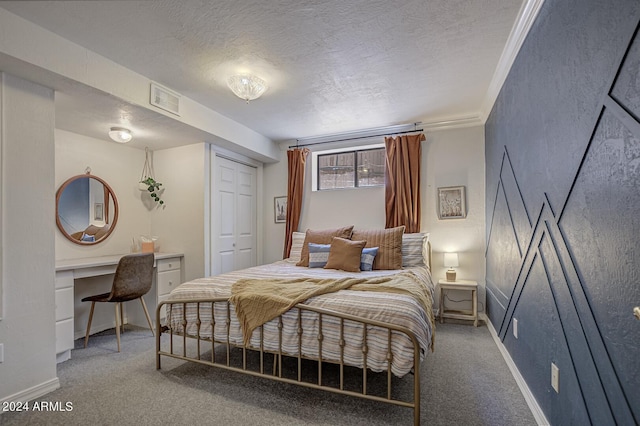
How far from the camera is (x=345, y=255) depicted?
3.10 meters

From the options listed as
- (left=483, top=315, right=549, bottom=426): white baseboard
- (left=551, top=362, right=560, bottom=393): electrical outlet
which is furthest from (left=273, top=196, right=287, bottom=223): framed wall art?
(left=551, top=362, right=560, bottom=393): electrical outlet

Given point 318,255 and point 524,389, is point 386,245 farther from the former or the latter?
point 524,389

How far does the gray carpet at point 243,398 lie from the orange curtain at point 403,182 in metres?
1.67

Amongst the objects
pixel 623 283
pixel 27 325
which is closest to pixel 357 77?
pixel 623 283

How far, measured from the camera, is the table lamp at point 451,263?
3.51 metres

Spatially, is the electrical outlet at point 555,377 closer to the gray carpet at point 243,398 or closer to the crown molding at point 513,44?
the gray carpet at point 243,398

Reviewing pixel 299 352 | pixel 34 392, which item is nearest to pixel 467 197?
pixel 299 352

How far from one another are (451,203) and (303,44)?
2.58m

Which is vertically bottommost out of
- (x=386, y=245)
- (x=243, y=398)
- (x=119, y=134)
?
(x=243, y=398)

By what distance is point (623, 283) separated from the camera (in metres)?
0.99

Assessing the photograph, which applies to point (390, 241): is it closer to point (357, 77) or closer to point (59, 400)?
point (357, 77)

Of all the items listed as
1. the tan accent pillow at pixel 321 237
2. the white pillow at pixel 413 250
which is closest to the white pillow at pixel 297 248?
the tan accent pillow at pixel 321 237

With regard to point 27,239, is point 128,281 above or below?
below

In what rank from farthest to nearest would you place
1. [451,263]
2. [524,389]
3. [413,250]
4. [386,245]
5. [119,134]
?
[451,263]
[413,250]
[386,245]
[119,134]
[524,389]
